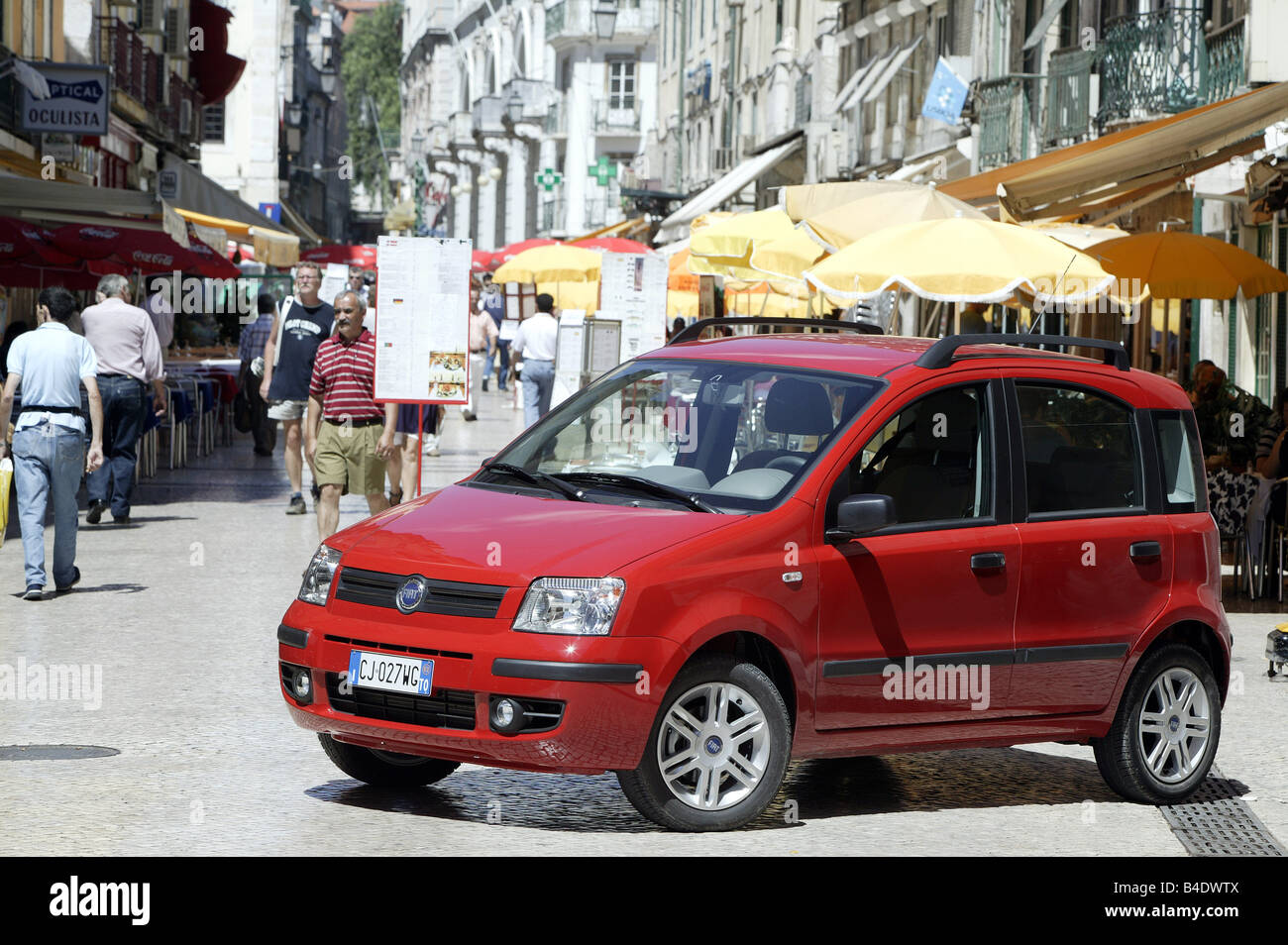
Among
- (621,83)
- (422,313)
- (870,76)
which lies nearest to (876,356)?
(422,313)

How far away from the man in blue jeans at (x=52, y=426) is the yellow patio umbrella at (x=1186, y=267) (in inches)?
283

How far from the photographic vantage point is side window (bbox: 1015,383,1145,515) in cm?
791

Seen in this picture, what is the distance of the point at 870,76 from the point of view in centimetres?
4156

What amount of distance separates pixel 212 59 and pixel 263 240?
2062cm

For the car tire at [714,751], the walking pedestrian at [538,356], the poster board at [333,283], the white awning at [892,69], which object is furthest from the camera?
the white awning at [892,69]

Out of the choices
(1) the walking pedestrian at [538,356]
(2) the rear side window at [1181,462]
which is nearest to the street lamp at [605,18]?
(1) the walking pedestrian at [538,356]

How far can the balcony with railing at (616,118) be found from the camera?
85500 millimetres

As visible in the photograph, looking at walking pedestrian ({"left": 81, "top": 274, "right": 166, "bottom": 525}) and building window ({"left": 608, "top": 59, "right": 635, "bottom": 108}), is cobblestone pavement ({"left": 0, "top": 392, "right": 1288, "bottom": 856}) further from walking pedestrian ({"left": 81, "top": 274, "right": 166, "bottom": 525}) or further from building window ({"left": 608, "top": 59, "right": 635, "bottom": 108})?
building window ({"left": 608, "top": 59, "right": 635, "bottom": 108})

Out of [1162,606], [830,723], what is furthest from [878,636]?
[1162,606]

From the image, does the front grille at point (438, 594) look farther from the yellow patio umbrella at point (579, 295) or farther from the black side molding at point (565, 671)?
the yellow patio umbrella at point (579, 295)

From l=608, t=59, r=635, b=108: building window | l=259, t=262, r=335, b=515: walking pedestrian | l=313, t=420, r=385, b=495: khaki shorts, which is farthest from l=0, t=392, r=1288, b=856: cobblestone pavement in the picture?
l=608, t=59, r=635, b=108: building window

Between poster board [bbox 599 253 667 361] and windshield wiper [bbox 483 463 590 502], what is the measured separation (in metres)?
14.1

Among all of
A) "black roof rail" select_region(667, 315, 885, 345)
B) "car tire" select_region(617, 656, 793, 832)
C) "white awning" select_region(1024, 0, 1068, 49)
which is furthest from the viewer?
"white awning" select_region(1024, 0, 1068, 49)

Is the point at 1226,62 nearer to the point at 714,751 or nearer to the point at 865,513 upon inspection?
the point at 865,513
